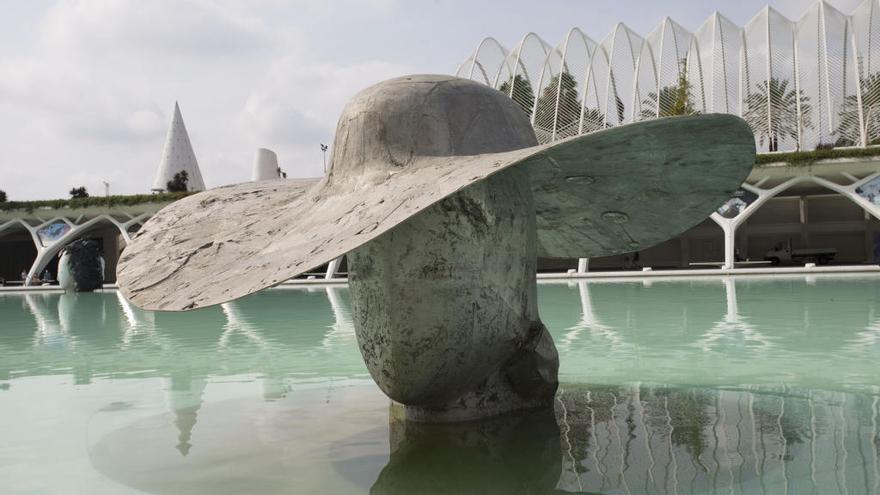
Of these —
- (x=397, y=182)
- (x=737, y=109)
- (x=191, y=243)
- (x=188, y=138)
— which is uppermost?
(x=188, y=138)

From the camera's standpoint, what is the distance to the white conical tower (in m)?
52.5

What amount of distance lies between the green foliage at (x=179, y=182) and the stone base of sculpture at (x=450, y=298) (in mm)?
46088

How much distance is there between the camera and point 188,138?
54.3 meters

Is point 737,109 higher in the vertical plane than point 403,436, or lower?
higher

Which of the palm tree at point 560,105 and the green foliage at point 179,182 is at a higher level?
the palm tree at point 560,105

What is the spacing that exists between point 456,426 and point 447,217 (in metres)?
1.30

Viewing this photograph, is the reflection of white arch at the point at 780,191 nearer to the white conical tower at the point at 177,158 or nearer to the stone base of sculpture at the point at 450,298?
the stone base of sculpture at the point at 450,298

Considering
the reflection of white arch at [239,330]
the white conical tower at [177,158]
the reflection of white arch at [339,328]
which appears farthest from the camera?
the white conical tower at [177,158]

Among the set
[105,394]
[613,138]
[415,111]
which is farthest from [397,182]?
[105,394]

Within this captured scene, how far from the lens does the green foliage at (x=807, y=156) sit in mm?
25000

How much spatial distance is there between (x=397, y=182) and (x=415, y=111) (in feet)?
2.35

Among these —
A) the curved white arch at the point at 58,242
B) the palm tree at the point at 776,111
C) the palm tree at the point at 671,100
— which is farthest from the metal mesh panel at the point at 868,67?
the curved white arch at the point at 58,242

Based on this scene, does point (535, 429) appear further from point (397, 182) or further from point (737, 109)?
point (737, 109)

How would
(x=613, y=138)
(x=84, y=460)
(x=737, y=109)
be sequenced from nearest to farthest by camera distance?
(x=613, y=138) → (x=84, y=460) → (x=737, y=109)
